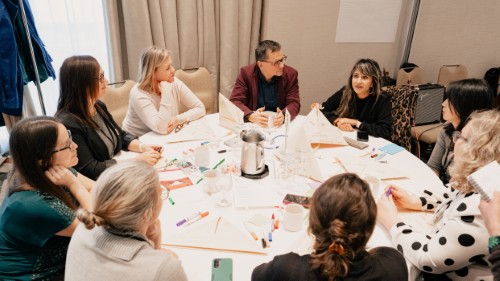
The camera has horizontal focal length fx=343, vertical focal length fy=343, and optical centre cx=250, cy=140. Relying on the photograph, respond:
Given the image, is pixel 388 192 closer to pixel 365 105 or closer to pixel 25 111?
pixel 365 105

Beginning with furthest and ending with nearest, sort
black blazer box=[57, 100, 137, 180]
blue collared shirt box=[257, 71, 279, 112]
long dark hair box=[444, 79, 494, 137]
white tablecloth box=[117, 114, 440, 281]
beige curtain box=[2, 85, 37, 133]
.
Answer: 1. blue collared shirt box=[257, 71, 279, 112]
2. beige curtain box=[2, 85, 37, 133]
3. long dark hair box=[444, 79, 494, 137]
4. black blazer box=[57, 100, 137, 180]
5. white tablecloth box=[117, 114, 440, 281]

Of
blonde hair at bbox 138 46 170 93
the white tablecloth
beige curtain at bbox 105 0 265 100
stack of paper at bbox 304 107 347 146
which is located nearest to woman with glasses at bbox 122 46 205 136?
Result: blonde hair at bbox 138 46 170 93

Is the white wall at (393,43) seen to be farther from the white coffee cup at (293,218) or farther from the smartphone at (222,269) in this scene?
the smartphone at (222,269)

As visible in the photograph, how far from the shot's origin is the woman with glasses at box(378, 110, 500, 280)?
1.13 m

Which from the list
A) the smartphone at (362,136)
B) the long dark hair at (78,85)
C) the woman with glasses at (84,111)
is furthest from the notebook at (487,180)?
the long dark hair at (78,85)

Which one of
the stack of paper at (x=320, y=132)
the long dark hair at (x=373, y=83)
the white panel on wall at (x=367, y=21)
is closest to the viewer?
the stack of paper at (x=320, y=132)

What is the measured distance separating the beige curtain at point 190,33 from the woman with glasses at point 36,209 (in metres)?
1.94

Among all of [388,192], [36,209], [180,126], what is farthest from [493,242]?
[180,126]

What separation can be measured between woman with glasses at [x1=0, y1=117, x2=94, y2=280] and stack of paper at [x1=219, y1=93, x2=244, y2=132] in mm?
1128

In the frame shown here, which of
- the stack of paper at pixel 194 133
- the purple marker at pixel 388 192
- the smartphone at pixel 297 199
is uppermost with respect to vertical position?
the purple marker at pixel 388 192

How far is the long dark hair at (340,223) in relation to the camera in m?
0.89

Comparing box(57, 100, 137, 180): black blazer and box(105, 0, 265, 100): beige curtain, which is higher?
box(105, 0, 265, 100): beige curtain

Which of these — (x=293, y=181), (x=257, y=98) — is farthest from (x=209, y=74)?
(x=293, y=181)

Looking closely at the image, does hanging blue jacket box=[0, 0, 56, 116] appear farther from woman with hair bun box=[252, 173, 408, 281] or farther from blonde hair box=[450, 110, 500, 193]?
blonde hair box=[450, 110, 500, 193]
